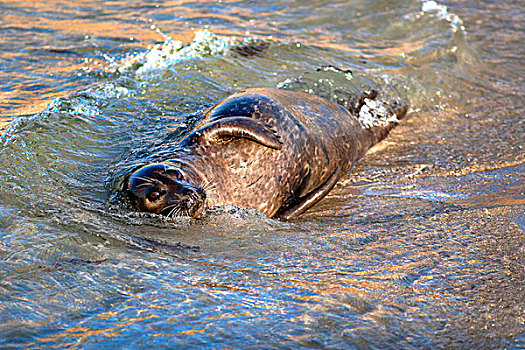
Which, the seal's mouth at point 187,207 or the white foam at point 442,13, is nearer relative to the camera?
the seal's mouth at point 187,207

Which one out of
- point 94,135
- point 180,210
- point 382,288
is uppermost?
point 94,135

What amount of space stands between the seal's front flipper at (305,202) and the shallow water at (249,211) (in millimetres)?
125

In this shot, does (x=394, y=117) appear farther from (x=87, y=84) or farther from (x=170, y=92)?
(x=87, y=84)

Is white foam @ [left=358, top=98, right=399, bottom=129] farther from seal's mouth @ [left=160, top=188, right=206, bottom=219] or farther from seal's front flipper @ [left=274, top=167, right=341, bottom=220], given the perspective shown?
seal's mouth @ [left=160, top=188, right=206, bottom=219]

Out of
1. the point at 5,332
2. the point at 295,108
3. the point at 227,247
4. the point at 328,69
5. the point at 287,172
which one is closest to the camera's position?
the point at 5,332

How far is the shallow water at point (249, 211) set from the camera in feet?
9.03

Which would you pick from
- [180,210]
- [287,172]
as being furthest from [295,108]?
[180,210]

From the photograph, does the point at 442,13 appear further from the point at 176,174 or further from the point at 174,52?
the point at 176,174

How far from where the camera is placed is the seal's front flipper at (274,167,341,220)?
475cm

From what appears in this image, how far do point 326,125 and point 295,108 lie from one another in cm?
39

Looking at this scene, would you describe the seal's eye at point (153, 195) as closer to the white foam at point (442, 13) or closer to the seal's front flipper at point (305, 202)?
the seal's front flipper at point (305, 202)

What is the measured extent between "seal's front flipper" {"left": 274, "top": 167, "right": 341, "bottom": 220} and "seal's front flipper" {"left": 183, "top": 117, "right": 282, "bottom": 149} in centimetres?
53

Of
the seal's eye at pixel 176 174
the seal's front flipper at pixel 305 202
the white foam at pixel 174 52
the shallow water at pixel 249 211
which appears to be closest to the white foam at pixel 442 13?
the shallow water at pixel 249 211

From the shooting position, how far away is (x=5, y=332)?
2486 mm
